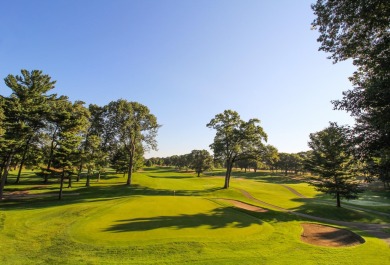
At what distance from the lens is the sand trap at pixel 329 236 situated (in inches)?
666

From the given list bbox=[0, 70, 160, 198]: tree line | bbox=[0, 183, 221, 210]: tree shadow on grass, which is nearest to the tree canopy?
bbox=[0, 183, 221, 210]: tree shadow on grass

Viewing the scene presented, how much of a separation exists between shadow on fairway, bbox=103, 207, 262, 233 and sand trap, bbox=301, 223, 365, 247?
425 cm

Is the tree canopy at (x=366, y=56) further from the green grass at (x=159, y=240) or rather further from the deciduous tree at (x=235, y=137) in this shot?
the deciduous tree at (x=235, y=137)

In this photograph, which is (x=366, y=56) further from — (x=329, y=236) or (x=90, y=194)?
(x=90, y=194)

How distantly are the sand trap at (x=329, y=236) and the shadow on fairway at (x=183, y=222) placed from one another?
14.0ft

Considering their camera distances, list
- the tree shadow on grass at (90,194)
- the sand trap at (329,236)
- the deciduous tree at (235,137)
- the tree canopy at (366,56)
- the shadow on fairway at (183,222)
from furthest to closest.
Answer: the deciduous tree at (235,137)
the tree shadow on grass at (90,194)
the sand trap at (329,236)
the shadow on fairway at (183,222)
the tree canopy at (366,56)

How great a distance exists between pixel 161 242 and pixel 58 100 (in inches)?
1630

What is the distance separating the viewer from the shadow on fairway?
16719 mm

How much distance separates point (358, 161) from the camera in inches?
617

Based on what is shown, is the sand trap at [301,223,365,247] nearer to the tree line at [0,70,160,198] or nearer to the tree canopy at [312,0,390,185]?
the tree canopy at [312,0,390,185]

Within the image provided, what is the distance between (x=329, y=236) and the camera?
18.6 m

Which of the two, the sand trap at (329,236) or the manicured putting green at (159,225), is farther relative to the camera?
the sand trap at (329,236)

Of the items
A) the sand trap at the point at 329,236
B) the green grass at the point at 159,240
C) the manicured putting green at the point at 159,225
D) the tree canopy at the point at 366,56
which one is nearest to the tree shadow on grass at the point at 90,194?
the green grass at the point at 159,240

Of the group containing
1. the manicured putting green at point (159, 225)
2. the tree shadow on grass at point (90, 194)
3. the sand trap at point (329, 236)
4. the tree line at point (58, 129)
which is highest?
the tree line at point (58, 129)
